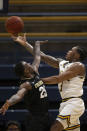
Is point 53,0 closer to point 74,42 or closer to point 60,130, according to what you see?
point 74,42

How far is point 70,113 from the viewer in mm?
5023

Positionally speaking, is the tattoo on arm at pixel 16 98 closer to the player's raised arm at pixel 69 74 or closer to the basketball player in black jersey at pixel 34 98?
the basketball player in black jersey at pixel 34 98

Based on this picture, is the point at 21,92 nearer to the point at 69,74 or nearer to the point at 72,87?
the point at 69,74

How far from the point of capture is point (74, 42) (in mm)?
7461

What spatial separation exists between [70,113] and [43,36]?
10.8 ft

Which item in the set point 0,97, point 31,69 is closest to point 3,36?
point 0,97

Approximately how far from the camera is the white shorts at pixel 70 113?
16.4 feet

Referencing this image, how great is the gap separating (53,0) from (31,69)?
4286 millimetres

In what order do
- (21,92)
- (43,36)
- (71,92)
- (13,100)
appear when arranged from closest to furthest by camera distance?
1. (13,100)
2. (21,92)
3. (71,92)
4. (43,36)

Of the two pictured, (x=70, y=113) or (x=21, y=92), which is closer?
(x=21, y=92)

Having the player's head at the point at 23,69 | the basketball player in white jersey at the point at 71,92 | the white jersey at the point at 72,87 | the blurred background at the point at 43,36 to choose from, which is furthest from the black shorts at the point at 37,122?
Answer: the blurred background at the point at 43,36

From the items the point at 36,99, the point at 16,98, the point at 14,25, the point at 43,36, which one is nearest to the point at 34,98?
the point at 36,99

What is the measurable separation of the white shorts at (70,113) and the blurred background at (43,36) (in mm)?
1706

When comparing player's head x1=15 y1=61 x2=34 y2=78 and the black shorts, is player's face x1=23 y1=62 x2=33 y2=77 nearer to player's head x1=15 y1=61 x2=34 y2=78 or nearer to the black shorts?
player's head x1=15 y1=61 x2=34 y2=78
